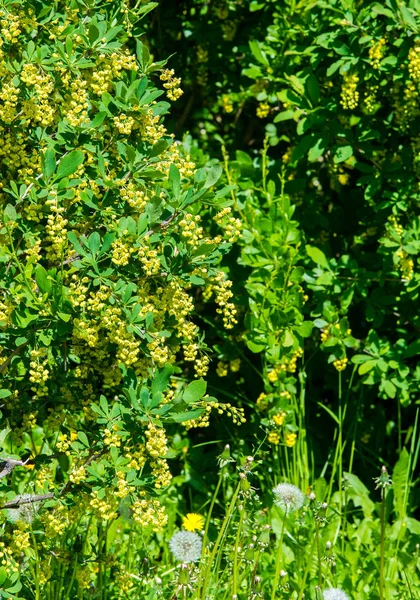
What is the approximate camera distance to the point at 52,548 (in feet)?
8.44

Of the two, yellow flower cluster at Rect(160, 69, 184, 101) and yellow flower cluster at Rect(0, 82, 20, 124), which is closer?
yellow flower cluster at Rect(0, 82, 20, 124)

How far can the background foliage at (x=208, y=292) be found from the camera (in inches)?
86.7

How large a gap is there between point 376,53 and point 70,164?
1582mm

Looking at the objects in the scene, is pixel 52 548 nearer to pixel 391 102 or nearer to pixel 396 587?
pixel 396 587

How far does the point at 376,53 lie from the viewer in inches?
129

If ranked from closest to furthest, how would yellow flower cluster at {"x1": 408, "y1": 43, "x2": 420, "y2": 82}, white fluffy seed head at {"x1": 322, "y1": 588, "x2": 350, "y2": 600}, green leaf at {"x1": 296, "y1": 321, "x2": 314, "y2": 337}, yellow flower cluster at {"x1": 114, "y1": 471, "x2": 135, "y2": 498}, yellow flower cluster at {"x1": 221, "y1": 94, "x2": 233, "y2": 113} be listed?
yellow flower cluster at {"x1": 114, "y1": 471, "x2": 135, "y2": 498} → white fluffy seed head at {"x1": 322, "y1": 588, "x2": 350, "y2": 600} → yellow flower cluster at {"x1": 408, "y1": 43, "x2": 420, "y2": 82} → green leaf at {"x1": 296, "y1": 321, "x2": 314, "y2": 337} → yellow flower cluster at {"x1": 221, "y1": 94, "x2": 233, "y2": 113}

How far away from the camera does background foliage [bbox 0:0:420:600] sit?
220 cm

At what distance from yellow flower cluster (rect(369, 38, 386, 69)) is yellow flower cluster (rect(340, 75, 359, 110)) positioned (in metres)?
0.09

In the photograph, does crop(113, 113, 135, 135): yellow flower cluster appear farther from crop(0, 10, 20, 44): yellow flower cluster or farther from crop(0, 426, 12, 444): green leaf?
crop(0, 426, 12, 444): green leaf

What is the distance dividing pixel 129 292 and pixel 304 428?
5.62ft

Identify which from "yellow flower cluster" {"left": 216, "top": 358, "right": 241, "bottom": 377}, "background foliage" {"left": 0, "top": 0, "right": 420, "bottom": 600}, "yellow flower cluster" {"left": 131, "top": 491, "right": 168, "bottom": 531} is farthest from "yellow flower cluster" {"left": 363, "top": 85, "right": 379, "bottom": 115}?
"yellow flower cluster" {"left": 131, "top": 491, "right": 168, "bottom": 531}

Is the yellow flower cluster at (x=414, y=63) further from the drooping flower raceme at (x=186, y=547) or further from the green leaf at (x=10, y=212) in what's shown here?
the drooping flower raceme at (x=186, y=547)

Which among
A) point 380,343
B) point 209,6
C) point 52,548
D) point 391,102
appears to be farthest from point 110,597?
point 209,6

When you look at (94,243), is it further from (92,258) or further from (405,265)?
(405,265)
